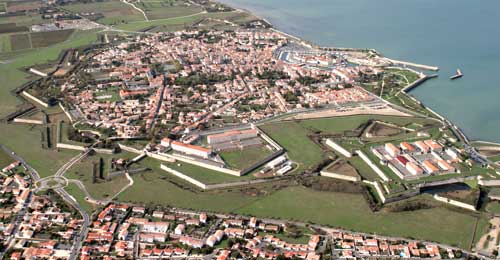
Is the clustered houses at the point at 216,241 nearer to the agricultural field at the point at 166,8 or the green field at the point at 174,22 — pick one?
the green field at the point at 174,22

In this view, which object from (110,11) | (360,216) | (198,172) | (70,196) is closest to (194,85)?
(198,172)

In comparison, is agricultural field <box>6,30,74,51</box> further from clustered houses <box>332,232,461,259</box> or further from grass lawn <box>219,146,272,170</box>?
clustered houses <box>332,232,461,259</box>

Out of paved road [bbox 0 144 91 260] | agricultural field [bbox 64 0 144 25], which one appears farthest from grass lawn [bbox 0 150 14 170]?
agricultural field [bbox 64 0 144 25]

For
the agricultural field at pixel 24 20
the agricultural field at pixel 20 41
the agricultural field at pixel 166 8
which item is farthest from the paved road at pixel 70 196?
Answer: the agricultural field at pixel 166 8

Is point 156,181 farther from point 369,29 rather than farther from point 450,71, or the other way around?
point 369,29

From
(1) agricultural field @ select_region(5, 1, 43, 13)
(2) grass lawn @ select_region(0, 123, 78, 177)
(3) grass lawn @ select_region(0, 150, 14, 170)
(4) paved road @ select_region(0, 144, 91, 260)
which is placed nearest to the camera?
(4) paved road @ select_region(0, 144, 91, 260)
